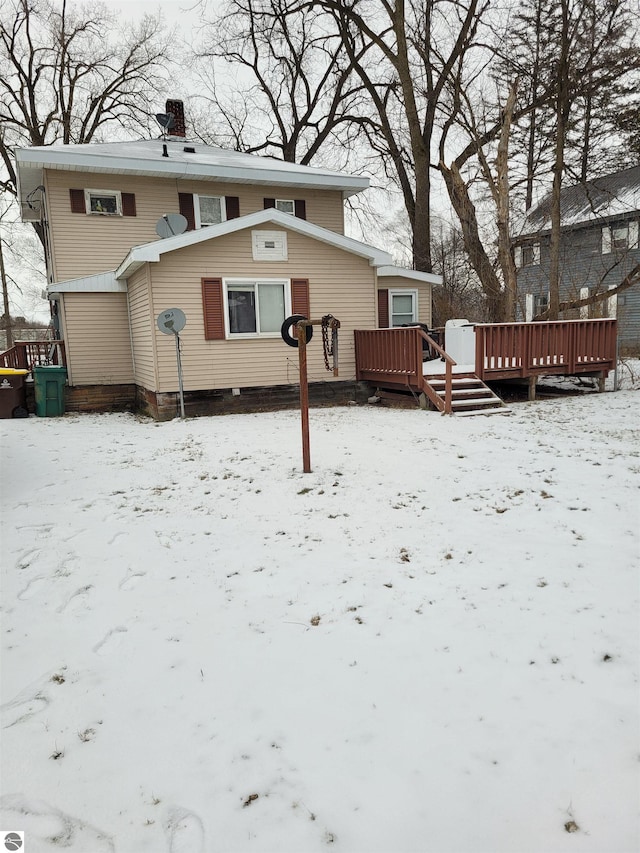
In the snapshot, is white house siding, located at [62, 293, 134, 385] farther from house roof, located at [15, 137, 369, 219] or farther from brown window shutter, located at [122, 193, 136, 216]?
house roof, located at [15, 137, 369, 219]

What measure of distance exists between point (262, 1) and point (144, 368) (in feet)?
54.7

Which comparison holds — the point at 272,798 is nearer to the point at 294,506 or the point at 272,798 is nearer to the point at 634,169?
the point at 294,506

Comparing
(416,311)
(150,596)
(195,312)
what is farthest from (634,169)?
(150,596)

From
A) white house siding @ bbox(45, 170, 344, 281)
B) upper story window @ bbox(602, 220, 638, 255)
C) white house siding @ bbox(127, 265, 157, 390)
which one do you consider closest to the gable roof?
white house siding @ bbox(127, 265, 157, 390)

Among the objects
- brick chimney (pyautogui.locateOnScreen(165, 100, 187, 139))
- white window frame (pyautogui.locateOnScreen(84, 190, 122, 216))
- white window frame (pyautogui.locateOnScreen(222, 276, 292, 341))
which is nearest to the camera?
white window frame (pyautogui.locateOnScreen(222, 276, 292, 341))

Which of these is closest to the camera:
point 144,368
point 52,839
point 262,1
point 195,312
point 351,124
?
point 52,839

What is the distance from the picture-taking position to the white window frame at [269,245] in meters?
11.0

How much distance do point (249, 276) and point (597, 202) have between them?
18.4 m

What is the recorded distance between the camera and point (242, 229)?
1081 centimetres

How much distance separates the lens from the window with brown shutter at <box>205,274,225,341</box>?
10773mm

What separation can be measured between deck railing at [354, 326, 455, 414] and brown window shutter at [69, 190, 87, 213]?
7276 mm

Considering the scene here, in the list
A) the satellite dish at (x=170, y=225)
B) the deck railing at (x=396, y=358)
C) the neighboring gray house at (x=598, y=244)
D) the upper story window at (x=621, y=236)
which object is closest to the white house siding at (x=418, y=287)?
the deck railing at (x=396, y=358)

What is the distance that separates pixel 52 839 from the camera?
1.92m

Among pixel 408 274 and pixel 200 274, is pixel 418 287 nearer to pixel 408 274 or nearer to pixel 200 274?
pixel 408 274
